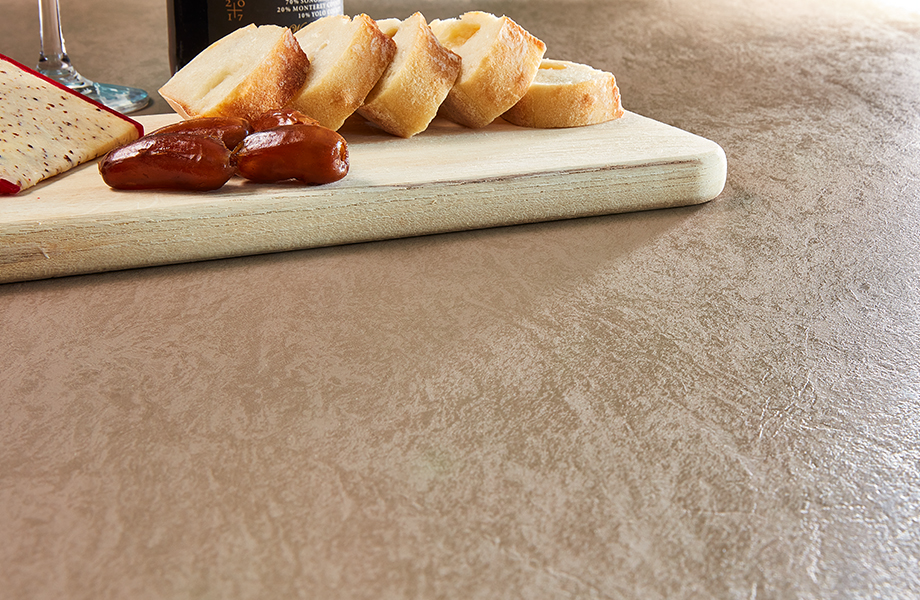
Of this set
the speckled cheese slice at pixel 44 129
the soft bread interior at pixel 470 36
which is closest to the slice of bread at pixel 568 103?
the soft bread interior at pixel 470 36

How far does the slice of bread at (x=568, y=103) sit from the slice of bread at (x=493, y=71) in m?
0.04

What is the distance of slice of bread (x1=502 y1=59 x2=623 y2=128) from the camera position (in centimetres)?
151

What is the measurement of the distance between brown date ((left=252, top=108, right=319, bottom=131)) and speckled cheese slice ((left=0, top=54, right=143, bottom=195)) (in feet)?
0.96

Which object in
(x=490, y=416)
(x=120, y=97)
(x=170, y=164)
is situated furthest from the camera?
(x=120, y=97)

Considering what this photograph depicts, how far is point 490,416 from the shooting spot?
790mm

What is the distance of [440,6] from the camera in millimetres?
3541

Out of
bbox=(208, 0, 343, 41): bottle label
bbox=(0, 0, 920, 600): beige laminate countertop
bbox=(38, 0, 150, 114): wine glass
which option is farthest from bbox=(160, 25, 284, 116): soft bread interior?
bbox=(0, 0, 920, 600): beige laminate countertop

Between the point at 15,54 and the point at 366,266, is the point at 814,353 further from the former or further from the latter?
the point at 15,54

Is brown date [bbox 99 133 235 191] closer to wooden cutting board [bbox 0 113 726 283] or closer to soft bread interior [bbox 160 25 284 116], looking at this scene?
wooden cutting board [bbox 0 113 726 283]

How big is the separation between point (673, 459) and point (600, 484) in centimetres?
9

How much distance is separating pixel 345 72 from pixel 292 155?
13.0 inches

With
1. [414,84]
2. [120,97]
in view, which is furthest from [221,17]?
[414,84]

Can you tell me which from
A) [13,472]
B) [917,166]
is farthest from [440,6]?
[13,472]

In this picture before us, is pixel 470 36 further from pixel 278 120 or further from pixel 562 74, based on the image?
pixel 278 120
